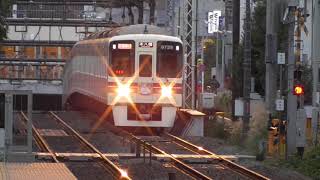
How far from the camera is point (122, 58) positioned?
2439 cm

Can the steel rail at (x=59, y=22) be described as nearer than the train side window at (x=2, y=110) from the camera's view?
No

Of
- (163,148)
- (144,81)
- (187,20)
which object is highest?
(187,20)

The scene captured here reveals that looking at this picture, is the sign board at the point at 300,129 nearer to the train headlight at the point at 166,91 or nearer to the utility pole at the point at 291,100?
the utility pole at the point at 291,100

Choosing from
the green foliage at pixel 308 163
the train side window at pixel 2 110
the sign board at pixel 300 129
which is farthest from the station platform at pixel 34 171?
the sign board at pixel 300 129

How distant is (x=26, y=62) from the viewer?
52875 mm

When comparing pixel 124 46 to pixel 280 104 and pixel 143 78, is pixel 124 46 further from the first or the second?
pixel 280 104

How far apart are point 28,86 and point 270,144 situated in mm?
34337

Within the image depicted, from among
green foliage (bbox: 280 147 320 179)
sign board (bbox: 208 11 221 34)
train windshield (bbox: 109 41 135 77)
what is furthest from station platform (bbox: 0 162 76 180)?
sign board (bbox: 208 11 221 34)

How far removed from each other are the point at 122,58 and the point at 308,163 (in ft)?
30.2

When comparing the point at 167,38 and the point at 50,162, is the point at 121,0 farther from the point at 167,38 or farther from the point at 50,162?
the point at 50,162

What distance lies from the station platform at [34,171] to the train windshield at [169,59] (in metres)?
9.32

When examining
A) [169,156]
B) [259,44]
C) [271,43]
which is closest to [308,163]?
[169,156]

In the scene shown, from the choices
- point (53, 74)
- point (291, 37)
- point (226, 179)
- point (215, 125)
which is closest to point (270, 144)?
point (291, 37)

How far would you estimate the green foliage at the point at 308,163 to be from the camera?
15867mm
